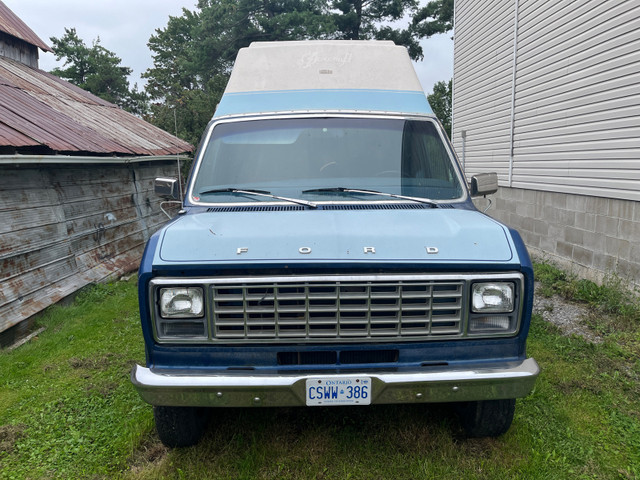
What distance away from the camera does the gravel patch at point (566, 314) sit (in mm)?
5473

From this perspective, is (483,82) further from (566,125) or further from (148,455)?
(148,455)

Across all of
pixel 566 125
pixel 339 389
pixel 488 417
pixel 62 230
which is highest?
pixel 566 125

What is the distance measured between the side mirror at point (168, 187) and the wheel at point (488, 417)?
2.98 meters

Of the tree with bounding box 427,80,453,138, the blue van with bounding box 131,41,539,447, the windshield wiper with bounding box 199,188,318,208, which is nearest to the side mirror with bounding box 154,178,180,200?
the windshield wiper with bounding box 199,188,318,208

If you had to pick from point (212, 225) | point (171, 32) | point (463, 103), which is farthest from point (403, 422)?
point (171, 32)

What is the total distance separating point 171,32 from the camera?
4225 cm

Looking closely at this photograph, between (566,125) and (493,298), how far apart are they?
619cm

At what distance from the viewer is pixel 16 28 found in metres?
12.7

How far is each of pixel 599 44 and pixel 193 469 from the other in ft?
24.1

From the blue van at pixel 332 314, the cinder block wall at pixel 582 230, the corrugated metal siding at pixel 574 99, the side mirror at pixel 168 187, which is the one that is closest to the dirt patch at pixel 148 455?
the blue van at pixel 332 314

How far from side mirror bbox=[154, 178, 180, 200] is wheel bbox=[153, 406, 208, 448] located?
6.46ft

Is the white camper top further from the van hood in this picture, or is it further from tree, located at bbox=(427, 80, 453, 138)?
tree, located at bbox=(427, 80, 453, 138)

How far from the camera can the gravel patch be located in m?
5.47

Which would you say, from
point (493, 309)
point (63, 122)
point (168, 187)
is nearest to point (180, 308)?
point (493, 309)
